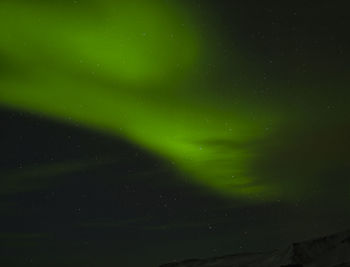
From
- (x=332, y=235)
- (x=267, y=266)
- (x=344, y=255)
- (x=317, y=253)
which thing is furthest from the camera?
(x=332, y=235)

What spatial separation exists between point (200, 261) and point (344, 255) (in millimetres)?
21189

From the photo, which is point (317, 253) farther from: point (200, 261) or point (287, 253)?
point (200, 261)

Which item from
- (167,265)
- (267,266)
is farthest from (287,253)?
(167,265)

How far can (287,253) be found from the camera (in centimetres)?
6091

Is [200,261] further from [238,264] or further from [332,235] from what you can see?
[332,235]

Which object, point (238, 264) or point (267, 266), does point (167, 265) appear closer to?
point (238, 264)

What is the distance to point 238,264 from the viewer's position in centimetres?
6309

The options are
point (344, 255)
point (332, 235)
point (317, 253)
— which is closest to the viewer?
point (344, 255)

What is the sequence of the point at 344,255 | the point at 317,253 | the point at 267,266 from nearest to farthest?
the point at 267,266, the point at 344,255, the point at 317,253

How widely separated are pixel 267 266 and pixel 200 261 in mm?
18874

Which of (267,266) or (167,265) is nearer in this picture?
(267,266)

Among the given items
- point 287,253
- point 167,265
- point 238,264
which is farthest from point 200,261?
point 287,253

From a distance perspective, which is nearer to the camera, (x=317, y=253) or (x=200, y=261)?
(x=317, y=253)

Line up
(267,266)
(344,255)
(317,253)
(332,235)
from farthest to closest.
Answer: (332,235)
(317,253)
(344,255)
(267,266)
